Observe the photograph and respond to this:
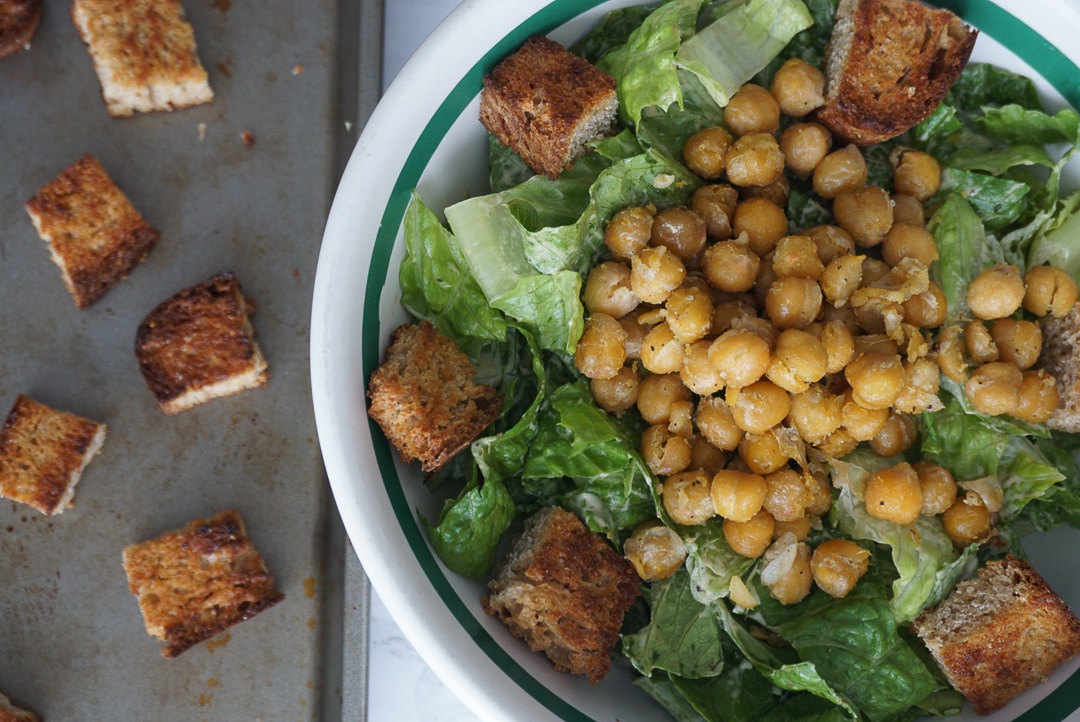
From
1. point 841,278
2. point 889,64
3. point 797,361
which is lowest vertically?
point 797,361

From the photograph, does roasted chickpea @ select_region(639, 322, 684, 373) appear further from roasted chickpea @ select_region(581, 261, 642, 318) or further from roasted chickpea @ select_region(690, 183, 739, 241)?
roasted chickpea @ select_region(690, 183, 739, 241)

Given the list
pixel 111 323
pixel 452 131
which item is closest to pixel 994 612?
pixel 452 131

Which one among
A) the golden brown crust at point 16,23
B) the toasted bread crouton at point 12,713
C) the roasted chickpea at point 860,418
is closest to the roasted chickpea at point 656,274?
the roasted chickpea at point 860,418

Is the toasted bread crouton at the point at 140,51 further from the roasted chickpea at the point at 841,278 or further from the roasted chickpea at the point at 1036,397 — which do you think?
the roasted chickpea at the point at 1036,397

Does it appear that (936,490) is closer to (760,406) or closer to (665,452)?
(760,406)

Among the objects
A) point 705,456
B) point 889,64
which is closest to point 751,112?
point 889,64

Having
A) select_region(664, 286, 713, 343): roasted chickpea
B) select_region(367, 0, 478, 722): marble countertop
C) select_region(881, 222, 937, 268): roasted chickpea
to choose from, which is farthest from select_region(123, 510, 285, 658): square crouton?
select_region(881, 222, 937, 268): roasted chickpea

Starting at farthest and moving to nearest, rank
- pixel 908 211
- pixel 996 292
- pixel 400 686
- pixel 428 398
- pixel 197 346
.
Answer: pixel 400 686
pixel 197 346
pixel 908 211
pixel 996 292
pixel 428 398
